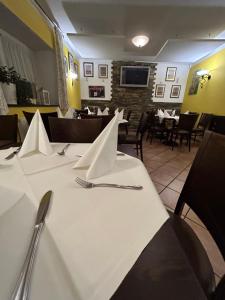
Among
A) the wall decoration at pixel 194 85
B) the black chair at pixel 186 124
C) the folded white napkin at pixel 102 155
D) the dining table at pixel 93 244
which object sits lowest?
the black chair at pixel 186 124

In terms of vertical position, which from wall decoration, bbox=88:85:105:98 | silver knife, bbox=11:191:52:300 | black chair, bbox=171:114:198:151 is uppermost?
wall decoration, bbox=88:85:105:98

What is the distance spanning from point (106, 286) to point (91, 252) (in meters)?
0.06

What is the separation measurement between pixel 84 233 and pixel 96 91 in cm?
577

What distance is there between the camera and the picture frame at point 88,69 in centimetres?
525

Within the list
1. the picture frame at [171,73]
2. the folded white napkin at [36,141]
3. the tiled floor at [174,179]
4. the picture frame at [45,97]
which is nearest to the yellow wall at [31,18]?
the picture frame at [45,97]

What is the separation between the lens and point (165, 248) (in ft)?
1.26

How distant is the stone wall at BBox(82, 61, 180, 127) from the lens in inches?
211

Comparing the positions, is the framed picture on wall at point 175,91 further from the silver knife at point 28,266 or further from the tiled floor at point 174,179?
the silver knife at point 28,266

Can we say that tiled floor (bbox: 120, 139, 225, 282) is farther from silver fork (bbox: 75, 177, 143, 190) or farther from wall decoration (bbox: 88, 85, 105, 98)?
wall decoration (bbox: 88, 85, 105, 98)

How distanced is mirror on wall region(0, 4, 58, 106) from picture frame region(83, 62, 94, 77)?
7.57 ft

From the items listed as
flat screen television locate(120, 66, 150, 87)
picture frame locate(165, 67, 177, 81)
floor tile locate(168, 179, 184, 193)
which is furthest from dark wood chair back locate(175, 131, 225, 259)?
picture frame locate(165, 67, 177, 81)

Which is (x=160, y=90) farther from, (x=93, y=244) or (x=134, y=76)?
(x=93, y=244)

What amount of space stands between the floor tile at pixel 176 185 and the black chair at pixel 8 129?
70.0 inches

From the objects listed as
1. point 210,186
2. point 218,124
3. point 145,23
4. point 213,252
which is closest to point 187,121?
point 218,124
